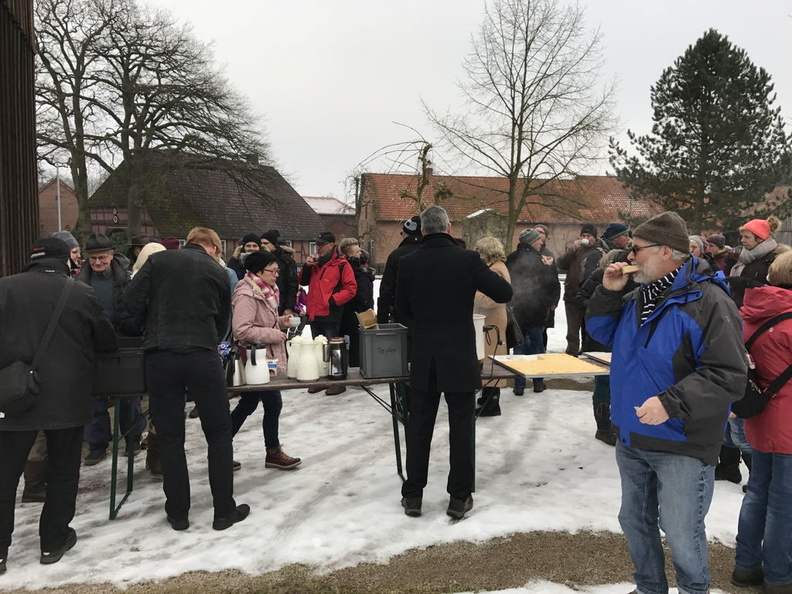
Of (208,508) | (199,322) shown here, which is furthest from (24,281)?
(208,508)

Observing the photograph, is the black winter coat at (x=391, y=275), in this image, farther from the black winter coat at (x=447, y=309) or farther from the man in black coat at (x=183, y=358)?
the man in black coat at (x=183, y=358)

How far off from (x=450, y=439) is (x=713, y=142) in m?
21.3

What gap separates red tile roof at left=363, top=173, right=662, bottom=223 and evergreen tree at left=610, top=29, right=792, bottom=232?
5.00 feet

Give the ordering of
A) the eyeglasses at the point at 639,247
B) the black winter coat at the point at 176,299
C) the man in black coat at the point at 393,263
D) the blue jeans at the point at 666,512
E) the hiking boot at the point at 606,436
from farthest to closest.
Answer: the man in black coat at the point at 393,263 < the hiking boot at the point at 606,436 < the black winter coat at the point at 176,299 < the eyeglasses at the point at 639,247 < the blue jeans at the point at 666,512

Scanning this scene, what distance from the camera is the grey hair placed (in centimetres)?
386

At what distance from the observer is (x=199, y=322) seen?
3.71 metres

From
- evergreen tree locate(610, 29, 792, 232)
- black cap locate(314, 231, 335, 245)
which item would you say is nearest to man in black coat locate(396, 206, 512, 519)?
black cap locate(314, 231, 335, 245)

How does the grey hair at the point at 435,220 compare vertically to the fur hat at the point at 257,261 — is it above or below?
above

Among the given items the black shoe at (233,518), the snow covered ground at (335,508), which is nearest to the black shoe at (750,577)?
the snow covered ground at (335,508)

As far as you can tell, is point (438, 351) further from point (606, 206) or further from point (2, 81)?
point (606, 206)

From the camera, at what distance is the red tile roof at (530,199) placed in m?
19.3

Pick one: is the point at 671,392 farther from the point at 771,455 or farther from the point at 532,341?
the point at 532,341

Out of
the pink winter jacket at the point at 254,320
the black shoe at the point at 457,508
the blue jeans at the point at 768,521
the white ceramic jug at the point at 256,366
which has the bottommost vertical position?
the black shoe at the point at 457,508

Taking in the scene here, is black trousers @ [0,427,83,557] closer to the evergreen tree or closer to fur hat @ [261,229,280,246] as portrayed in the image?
fur hat @ [261,229,280,246]
